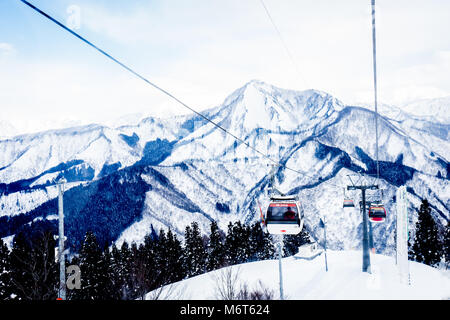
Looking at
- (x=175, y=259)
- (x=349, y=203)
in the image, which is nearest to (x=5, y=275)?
(x=175, y=259)

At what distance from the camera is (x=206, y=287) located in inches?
1125

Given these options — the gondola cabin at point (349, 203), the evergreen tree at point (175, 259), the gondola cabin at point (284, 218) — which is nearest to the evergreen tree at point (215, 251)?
the evergreen tree at point (175, 259)

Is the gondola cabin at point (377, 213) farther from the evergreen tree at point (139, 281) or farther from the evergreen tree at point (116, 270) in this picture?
the evergreen tree at point (116, 270)

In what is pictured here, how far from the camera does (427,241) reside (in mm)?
49562

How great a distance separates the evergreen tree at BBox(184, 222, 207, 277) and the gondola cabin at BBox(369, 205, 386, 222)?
3999 cm

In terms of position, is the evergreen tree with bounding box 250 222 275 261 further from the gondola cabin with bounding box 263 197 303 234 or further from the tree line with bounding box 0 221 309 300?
the gondola cabin with bounding box 263 197 303 234

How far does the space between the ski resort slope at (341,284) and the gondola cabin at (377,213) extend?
14.7 feet

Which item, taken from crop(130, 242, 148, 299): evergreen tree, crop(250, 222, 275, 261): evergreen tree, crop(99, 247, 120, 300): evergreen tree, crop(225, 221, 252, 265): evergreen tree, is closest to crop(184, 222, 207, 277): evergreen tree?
crop(225, 221, 252, 265): evergreen tree

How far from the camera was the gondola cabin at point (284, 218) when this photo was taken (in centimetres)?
1323

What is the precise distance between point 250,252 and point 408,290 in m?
44.7

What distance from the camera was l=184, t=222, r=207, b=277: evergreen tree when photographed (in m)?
57.7

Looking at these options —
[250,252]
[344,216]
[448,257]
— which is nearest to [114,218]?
[344,216]
